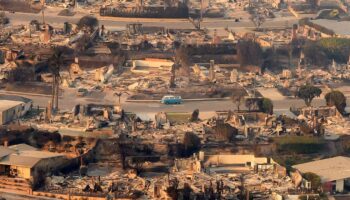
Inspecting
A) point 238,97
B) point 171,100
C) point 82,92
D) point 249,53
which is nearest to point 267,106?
point 238,97

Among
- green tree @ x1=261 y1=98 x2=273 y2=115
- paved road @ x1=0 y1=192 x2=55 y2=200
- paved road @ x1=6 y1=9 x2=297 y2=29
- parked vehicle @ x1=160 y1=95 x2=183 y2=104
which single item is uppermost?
green tree @ x1=261 y1=98 x2=273 y2=115

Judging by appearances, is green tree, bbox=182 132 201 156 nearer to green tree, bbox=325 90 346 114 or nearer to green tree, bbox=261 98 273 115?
green tree, bbox=261 98 273 115

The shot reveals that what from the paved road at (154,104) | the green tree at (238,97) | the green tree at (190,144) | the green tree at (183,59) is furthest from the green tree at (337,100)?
the green tree at (190,144)

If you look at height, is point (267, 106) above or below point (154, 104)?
above

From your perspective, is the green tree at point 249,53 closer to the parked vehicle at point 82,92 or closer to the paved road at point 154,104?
the paved road at point 154,104

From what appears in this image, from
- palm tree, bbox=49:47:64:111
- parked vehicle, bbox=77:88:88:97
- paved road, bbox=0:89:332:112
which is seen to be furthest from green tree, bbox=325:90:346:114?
palm tree, bbox=49:47:64:111

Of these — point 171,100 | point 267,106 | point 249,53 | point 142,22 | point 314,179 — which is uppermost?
point 314,179

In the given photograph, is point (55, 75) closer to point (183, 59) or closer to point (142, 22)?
point (183, 59)
